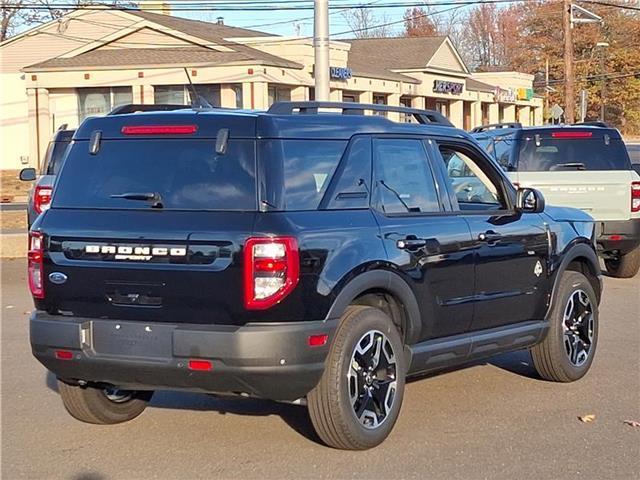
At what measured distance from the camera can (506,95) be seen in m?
61.2

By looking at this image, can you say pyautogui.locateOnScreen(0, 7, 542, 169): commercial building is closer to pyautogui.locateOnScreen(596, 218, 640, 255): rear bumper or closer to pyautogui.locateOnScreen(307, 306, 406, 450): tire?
pyautogui.locateOnScreen(596, 218, 640, 255): rear bumper

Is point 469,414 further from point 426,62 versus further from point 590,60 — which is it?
point 590,60

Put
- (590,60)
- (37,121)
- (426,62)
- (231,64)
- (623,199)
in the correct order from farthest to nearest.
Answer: (590,60)
(426,62)
(37,121)
(231,64)
(623,199)

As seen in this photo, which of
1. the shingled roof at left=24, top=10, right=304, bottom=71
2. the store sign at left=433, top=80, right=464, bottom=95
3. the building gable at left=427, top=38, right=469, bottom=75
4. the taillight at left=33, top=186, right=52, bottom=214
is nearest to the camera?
the taillight at left=33, top=186, right=52, bottom=214

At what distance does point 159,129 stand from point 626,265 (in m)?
9.81

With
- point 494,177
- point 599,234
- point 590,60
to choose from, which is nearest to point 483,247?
point 494,177

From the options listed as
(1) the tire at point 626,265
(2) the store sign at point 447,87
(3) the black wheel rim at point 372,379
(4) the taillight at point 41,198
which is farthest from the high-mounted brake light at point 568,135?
(2) the store sign at point 447,87

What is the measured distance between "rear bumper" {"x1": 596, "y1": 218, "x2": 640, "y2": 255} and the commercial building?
2459cm

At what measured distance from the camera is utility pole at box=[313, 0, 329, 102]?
16.7 m

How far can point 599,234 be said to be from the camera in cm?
1369

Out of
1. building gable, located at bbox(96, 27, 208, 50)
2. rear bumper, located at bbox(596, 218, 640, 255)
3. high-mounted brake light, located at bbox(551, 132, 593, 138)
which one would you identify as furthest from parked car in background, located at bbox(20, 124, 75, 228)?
building gable, located at bbox(96, 27, 208, 50)

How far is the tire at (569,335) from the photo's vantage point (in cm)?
792

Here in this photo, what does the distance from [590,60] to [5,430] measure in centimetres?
9627

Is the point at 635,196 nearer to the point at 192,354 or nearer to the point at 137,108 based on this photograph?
the point at 137,108
